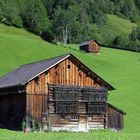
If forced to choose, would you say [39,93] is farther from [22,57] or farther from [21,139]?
[22,57]

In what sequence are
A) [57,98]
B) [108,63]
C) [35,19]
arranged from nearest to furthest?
Answer: [57,98] → [108,63] → [35,19]

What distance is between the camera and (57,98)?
4688 cm

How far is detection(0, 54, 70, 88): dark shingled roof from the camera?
45.4 meters

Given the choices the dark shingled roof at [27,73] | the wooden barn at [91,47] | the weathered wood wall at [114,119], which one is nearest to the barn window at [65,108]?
the dark shingled roof at [27,73]

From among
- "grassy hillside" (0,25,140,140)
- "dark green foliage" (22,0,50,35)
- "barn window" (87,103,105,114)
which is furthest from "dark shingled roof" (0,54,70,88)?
"dark green foliage" (22,0,50,35)

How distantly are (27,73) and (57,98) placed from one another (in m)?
3.47

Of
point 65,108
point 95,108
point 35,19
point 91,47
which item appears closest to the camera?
point 65,108

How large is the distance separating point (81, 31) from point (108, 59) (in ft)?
198

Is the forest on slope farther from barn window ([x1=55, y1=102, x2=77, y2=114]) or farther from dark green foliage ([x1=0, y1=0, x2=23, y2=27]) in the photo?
barn window ([x1=55, y1=102, x2=77, y2=114])

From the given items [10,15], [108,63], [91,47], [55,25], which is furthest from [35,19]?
[108,63]

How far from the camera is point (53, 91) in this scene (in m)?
46.5

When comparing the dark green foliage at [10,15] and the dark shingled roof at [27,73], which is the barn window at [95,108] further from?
the dark green foliage at [10,15]

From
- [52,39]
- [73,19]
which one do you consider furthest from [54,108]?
[73,19]

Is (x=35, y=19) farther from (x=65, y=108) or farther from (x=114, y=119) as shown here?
(x=65, y=108)
